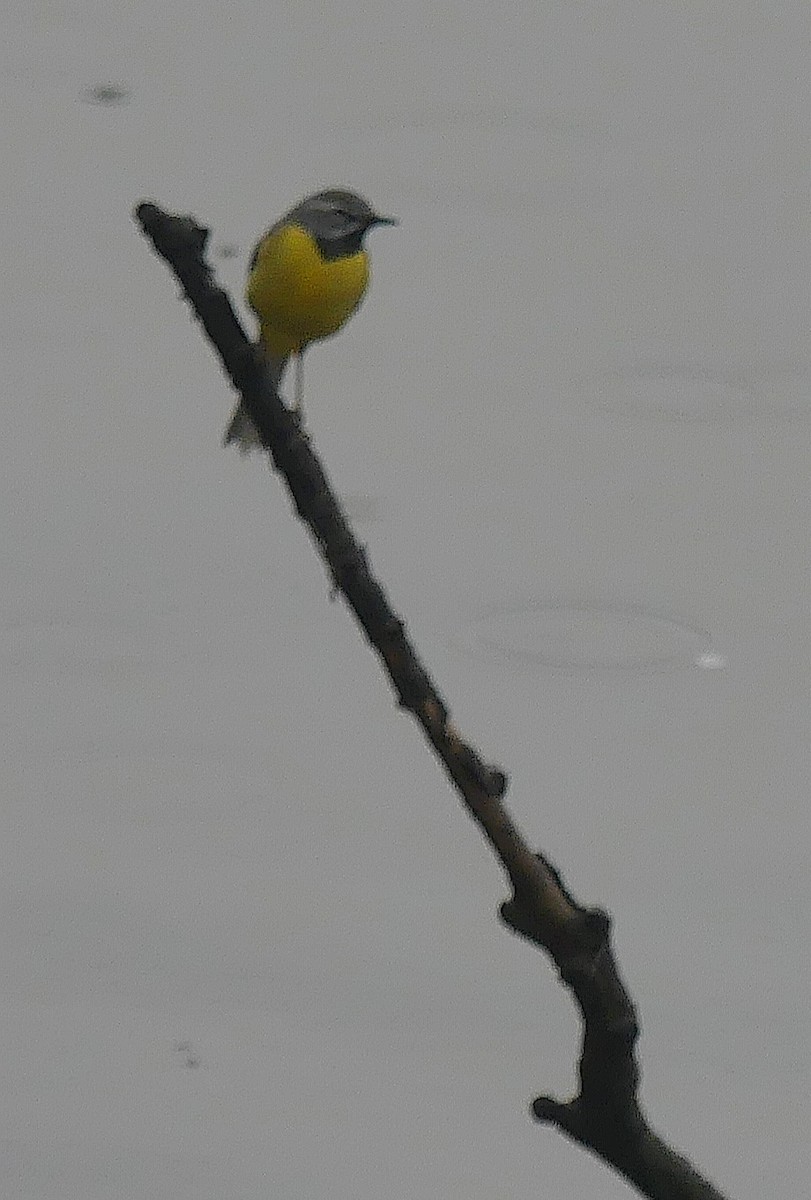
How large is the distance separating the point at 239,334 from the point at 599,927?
7.5 inches

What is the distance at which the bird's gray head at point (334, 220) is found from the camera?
1089mm

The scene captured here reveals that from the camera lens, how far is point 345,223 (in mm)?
1137

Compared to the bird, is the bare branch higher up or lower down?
lower down

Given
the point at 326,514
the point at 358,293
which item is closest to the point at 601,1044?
the point at 326,514

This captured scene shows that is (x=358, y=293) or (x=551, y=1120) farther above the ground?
(x=358, y=293)

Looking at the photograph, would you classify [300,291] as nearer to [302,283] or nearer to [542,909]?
[302,283]

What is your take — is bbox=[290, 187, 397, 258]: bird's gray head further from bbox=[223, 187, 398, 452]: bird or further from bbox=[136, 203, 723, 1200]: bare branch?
bbox=[136, 203, 723, 1200]: bare branch

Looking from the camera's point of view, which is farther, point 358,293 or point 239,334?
point 358,293

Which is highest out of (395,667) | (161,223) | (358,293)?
(358,293)

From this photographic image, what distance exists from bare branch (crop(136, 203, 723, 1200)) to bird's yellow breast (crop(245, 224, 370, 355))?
1.68ft

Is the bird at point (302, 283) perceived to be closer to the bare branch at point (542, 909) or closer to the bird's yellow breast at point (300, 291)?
the bird's yellow breast at point (300, 291)

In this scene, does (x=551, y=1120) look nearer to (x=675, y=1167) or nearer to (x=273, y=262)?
(x=675, y=1167)

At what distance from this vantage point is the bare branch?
499 mm

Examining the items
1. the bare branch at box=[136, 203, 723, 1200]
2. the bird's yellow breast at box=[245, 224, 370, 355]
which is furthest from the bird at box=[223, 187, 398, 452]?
the bare branch at box=[136, 203, 723, 1200]
